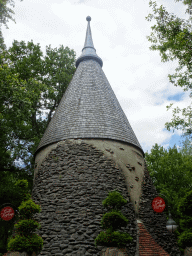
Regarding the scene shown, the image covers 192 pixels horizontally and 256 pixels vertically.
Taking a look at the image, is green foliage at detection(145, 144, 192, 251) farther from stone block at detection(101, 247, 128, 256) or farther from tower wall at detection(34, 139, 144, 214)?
stone block at detection(101, 247, 128, 256)

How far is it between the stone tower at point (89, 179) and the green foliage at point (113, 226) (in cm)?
147

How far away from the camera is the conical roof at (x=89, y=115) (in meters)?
11.8

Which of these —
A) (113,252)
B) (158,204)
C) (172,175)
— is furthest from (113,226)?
(172,175)

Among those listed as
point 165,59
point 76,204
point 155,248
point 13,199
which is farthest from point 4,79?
point 155,248

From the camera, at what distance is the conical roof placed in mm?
11812

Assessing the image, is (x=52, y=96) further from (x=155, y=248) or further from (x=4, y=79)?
(x=155, y=248)

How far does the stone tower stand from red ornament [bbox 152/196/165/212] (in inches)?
15.0

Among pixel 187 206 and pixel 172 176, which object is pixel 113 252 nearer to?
pixel 187 206

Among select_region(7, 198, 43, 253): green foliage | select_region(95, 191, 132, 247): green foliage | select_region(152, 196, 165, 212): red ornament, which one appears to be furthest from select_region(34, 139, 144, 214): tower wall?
select_region(7, 198, 43, 253): green foliage

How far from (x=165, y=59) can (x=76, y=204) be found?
9.10 m

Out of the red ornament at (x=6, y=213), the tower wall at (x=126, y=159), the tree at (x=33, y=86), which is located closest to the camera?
the red ornament at (x=6, y=213)

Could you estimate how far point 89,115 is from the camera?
12.4 metres

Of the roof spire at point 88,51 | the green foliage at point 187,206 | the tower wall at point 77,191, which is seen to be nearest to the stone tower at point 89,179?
the tower wall at point 77,191

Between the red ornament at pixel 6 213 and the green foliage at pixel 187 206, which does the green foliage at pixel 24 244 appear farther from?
the green foliage at pixel 187 206
